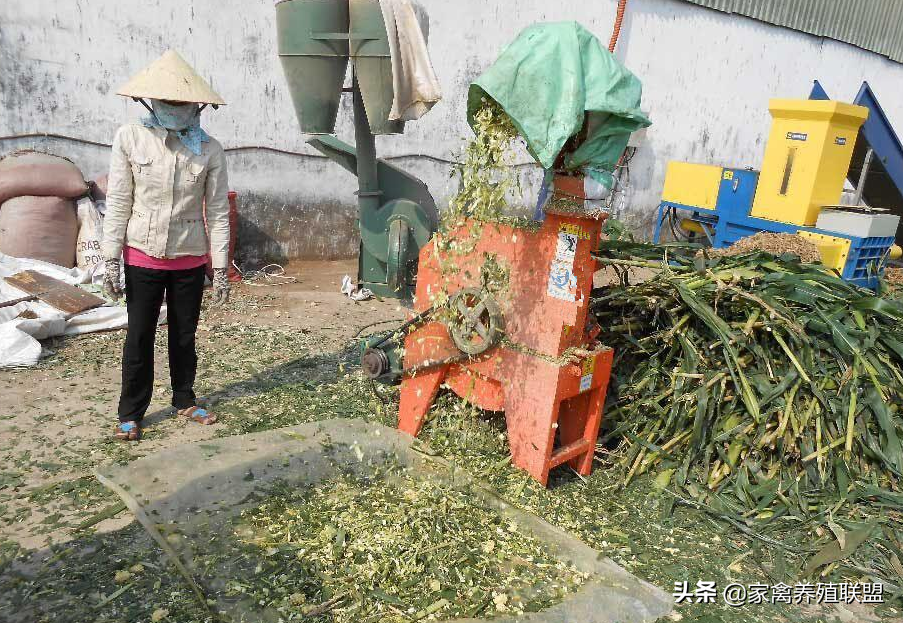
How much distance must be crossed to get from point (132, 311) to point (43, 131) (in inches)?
140

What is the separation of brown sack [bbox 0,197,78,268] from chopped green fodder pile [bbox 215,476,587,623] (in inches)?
158

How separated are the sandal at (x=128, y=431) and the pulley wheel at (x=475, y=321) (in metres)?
1.77

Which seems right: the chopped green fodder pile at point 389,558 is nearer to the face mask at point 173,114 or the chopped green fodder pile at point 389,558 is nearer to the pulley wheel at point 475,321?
the pulley wheel at point 475,321

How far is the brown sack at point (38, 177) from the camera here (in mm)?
5543

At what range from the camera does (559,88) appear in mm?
2482

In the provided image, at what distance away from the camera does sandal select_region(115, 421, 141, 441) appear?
137 inches

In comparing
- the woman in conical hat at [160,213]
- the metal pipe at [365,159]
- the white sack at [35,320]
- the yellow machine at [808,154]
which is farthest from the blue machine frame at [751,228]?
the white sack at [35,320]

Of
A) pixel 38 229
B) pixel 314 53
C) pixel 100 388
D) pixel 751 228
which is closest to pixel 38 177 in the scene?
pixel 38 229

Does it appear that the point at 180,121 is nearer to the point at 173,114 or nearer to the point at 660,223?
the point at 173,114

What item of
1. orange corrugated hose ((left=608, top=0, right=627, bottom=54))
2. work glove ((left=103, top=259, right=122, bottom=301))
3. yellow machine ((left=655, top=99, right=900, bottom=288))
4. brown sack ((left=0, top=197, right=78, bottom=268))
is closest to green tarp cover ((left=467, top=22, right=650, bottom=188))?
work glove ((left=103, top=259, right=122, bottom=301))

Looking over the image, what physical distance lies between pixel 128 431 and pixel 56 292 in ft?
7.19

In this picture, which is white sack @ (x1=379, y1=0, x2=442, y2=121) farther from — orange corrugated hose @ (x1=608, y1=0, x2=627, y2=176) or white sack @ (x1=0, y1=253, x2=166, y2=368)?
orange corrugated hose @ (x1=608, y1=0, x2=627, y2=176)

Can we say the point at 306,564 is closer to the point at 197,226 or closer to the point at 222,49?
the point at 197,226

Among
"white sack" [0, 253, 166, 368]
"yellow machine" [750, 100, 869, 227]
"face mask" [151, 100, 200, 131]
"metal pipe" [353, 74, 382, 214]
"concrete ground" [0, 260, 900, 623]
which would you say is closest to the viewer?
"concrete ground" [0, 260, 900, 623]
